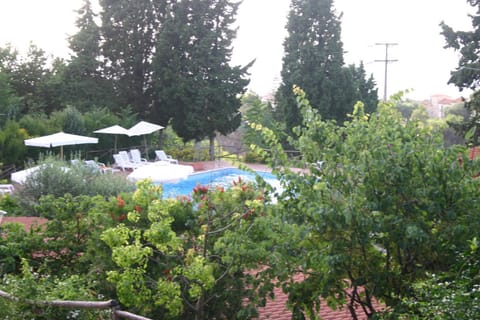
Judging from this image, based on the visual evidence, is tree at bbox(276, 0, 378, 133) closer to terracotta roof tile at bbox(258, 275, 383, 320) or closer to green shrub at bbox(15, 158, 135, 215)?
green shrub at bbox(15, 158, 135, 215)

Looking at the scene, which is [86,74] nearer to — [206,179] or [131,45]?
[131,45]

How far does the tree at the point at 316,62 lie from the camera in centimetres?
2809

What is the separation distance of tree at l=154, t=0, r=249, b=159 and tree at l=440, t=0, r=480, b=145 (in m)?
10.4

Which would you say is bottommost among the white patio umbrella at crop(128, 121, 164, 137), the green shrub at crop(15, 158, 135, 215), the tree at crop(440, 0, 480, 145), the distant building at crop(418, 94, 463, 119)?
the green shrub at crop(15, 158, 135, 215)

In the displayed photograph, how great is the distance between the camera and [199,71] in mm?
27156

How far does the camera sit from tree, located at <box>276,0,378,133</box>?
2809 cm

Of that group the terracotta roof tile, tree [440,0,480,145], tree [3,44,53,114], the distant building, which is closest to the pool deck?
tree [3,44,53,114]

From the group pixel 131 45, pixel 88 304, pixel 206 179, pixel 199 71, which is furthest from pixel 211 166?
pixel 88 304

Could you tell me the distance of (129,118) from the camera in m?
25.3

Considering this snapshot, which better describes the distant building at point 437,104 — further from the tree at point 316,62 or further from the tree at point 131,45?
the tree at point 131,45

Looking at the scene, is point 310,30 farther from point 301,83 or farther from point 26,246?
point 26,246

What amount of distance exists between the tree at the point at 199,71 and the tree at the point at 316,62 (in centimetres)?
256

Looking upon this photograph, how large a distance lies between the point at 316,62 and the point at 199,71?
5692mm

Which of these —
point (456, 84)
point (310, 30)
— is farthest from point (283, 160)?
point (310, 30)
